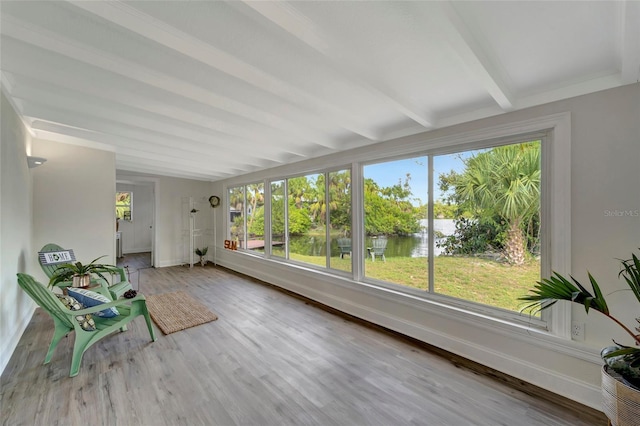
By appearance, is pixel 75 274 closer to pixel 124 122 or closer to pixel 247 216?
pixel 124 122

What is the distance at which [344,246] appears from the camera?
3.79 m

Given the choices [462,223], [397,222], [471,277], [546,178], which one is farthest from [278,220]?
A: [546,178]

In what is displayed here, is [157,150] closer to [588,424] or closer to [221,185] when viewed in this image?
[221,185]

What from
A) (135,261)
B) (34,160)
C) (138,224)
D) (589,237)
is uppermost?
(34,160)

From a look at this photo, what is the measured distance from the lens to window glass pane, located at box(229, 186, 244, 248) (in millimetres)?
6242

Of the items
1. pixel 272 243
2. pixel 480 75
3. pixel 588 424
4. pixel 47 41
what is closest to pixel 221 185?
pixel 272 243

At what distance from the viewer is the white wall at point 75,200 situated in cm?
379

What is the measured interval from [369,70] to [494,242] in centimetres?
194

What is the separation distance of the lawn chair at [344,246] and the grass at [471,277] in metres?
0.54

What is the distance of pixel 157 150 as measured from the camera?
4.06 m

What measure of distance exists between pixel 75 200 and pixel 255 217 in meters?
3.03

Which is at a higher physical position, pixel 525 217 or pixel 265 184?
pixel 265 184

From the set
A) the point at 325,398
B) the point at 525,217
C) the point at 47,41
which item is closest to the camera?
the point at 47,41

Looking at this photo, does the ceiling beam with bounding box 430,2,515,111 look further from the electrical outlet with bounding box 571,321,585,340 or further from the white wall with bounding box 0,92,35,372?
the white wall with bounding box 0,92,35,372
